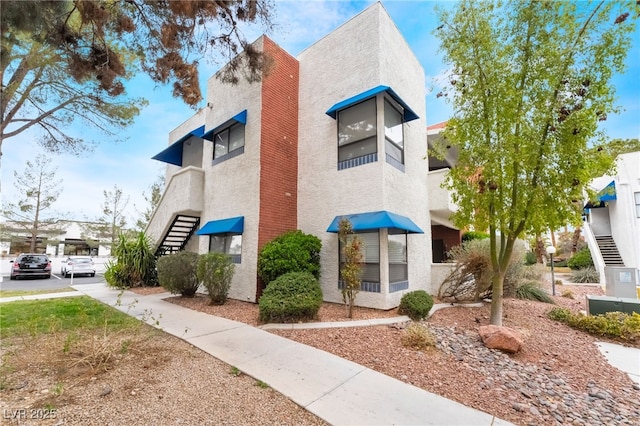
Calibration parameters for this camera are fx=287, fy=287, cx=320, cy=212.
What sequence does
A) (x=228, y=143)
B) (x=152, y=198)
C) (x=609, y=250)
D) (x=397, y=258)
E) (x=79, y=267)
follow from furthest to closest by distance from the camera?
(x=152, y=198), (x=79, y=267), (x=609, y=250), (x=228, y=143), (x=397, y=258)

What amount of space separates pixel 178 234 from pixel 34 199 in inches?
880

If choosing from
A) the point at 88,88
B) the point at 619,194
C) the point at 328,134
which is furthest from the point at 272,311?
the point at 619,194

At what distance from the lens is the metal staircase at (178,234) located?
14.4 m

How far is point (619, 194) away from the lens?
20.0 m

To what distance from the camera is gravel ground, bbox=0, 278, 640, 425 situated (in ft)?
11.5

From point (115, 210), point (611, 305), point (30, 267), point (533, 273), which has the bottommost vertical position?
point (611, 305)

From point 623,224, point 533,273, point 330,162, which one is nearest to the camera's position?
point 330,162

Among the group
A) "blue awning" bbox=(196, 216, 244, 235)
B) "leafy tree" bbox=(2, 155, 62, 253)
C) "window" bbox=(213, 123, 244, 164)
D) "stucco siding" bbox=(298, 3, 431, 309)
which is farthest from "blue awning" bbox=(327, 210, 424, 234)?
"leafy tree" bbox=(2, 155, 62, 253)

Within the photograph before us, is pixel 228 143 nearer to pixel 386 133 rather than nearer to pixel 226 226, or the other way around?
pixel 226 226

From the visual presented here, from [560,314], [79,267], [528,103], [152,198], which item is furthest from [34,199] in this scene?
[560,314]

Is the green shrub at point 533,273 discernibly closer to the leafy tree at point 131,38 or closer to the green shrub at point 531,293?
the green shrub at point 531,293

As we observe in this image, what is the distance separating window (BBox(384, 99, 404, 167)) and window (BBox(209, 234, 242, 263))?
629cm

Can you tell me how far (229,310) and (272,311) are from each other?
2379 mm

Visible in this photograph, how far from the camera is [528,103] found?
6820 millimetres
